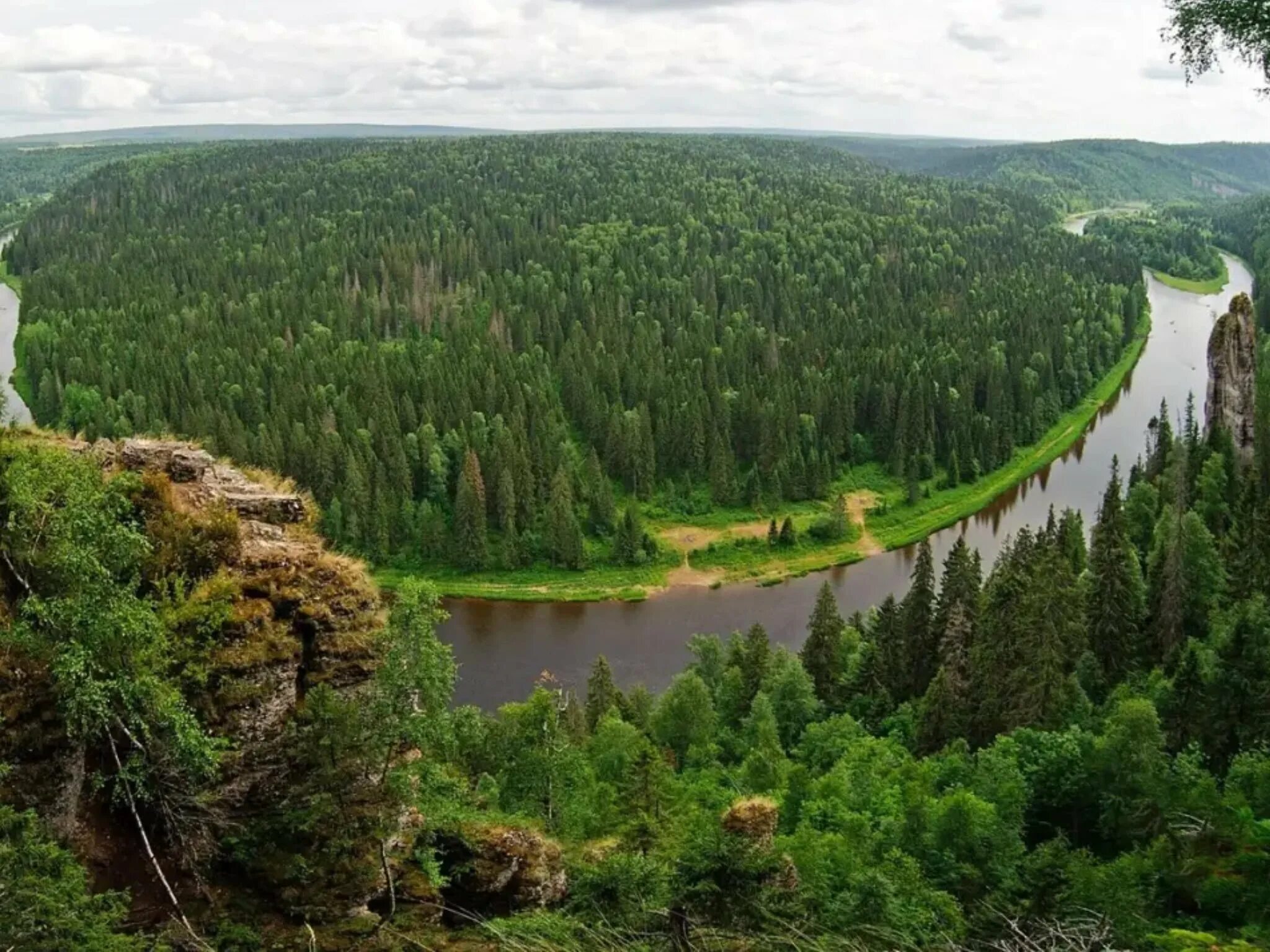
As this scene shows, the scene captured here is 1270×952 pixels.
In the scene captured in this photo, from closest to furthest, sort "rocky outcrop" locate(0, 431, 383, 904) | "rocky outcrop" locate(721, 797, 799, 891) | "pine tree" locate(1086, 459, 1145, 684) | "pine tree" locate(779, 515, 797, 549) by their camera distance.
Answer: "rocky outcrop" locate(0, 431, 383, 904), "rocky outcrop" locate(721, 797, 799, 891), "pine tree" locate(1086, 459, 1145, 684), "pine tree" locate(779, 515, 797, 549)

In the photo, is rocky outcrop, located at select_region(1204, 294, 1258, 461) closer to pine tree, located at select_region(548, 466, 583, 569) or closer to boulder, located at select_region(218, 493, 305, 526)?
pine tree, located at select_region(548, 466, 583, 569)

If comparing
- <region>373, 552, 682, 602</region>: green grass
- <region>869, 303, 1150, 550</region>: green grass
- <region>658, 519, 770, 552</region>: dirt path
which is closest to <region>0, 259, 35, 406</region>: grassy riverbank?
<region>373, 552, 682, 602</region>: green grass

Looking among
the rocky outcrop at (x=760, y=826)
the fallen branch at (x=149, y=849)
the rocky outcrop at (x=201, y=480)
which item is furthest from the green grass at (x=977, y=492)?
the fallen branch at (x=149, y=849)

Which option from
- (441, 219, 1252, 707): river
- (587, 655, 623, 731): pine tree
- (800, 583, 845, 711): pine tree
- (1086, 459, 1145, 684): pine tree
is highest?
(1086, 459, 1145, 684): pine tree

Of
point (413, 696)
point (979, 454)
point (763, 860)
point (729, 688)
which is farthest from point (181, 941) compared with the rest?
point (979, 454)

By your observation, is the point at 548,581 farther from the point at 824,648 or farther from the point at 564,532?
the point at 824,648

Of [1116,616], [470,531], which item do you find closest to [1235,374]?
[1116,616]

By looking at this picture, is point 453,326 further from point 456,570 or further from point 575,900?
point 575,900

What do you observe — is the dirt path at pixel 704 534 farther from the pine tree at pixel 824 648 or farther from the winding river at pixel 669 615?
the pine tree at pixel 824 648
